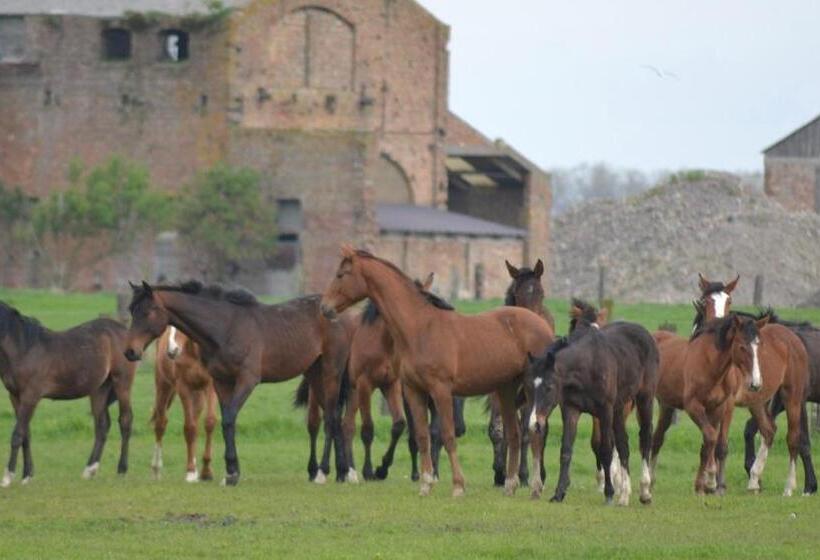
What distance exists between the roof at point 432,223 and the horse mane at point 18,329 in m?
46.9

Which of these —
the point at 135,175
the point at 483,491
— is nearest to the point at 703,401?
the point at 483,491

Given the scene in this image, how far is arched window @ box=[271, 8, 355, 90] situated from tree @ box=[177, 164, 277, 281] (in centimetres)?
442

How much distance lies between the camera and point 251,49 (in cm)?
7481

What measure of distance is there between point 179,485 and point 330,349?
8.68ft

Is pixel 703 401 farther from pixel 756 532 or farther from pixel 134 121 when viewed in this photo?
pixel 134 121

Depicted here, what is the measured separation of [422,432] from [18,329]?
479 cm

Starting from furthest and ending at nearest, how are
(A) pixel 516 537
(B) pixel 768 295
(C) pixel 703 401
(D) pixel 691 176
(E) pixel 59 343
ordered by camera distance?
(D) pixel 691 176 → (B) pixel 768 295 → (E) pixel 59 343 → (C) pixel 703 401 → (A) pixel 516 537

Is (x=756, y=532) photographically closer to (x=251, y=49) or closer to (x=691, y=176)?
(x=251, y=49)

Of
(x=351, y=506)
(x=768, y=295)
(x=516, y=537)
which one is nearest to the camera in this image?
(x=516, y=537)

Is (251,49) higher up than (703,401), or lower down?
higher up

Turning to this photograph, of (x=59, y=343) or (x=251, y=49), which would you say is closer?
(x=59, y=343)

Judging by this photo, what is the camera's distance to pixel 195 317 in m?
26.5

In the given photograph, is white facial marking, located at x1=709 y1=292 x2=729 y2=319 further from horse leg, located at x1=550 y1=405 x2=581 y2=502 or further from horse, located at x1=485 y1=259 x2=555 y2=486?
horse leg, located at x1=550 y1=405 x2=581 y2=502

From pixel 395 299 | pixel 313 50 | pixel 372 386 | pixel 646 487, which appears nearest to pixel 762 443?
pixel 646 487
